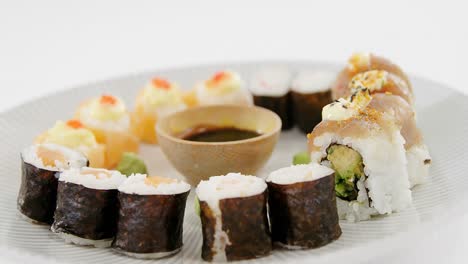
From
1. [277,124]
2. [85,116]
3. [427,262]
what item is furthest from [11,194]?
[427,262]

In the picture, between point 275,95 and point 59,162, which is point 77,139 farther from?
point 275,95

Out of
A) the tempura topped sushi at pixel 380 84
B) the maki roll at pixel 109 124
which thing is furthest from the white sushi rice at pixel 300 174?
the maki roll at pixel 109 124

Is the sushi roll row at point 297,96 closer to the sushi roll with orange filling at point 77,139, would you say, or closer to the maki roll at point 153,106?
the maki roll at point 153,106

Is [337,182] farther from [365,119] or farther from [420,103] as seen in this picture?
[420,103]

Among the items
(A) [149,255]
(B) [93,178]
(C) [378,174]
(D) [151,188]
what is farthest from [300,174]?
(B) [93,178]

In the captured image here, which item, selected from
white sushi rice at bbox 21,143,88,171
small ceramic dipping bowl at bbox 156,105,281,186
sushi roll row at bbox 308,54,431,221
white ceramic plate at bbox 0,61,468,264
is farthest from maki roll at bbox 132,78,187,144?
sushi roll row at bbox 308,54,431,221

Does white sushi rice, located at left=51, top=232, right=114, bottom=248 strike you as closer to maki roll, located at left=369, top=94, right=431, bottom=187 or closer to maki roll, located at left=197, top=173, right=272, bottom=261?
maki roll, located at left=197, top=173, right=272, bottom=261
